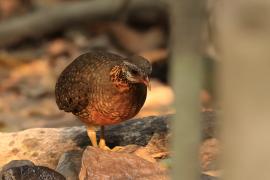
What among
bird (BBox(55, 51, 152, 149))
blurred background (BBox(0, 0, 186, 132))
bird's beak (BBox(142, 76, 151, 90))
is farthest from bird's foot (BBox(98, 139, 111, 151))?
blurred background (BBox(0, 0, 186, 132))

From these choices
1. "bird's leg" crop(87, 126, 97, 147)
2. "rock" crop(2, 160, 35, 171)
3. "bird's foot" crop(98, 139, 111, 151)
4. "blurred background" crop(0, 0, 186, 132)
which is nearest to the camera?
"rock" crop(2, 160, 35, 171)

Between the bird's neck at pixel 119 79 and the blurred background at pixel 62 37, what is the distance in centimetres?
590

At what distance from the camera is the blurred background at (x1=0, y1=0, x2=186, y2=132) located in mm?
13523

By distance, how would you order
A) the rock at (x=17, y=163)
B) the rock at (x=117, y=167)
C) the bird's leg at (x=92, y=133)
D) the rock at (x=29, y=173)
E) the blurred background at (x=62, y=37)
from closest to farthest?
the rock at (x=117, y=167) → the rock at (x=29, y=173) → the rock at (x=17, y=163) → the bird's leg at (x=92, y=133) → the blurred background at (x=62, y=37)

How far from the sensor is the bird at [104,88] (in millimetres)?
6617

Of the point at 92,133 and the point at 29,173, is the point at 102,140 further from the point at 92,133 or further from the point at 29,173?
the point at 29,173

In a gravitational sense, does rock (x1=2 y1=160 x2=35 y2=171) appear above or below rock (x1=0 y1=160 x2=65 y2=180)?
below

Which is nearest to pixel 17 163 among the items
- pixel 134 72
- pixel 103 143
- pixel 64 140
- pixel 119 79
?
pixel 64 140

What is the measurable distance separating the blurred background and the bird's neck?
5897mm

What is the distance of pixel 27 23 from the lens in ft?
51.6

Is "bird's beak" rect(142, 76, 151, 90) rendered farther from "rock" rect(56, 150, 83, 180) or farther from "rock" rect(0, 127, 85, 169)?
"rock" rect(0, 127, 85, 169)

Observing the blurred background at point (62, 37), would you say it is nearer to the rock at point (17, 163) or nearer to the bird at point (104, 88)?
the bird at point (104, 88)

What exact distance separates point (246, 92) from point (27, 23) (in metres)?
13.0

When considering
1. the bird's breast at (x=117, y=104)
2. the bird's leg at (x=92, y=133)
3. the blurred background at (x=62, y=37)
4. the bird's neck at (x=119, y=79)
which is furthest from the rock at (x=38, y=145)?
the blurred background at (x=62, y=37)
